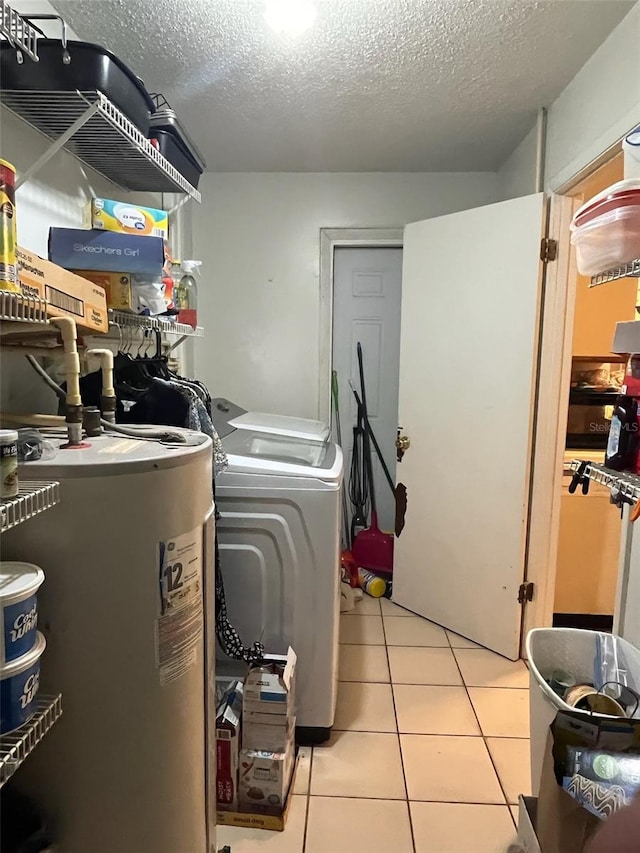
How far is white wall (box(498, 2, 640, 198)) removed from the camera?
1.64 m

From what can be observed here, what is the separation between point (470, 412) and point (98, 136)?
181 centimetres

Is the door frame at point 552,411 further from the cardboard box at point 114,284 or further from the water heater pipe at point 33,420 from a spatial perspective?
the water heater pipe at point 33,420

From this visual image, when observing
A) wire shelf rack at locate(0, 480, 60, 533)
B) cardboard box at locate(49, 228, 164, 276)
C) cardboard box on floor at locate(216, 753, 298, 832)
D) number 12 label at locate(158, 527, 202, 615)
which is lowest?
cardboard box on floor at locate(216, 753, 298, 832)

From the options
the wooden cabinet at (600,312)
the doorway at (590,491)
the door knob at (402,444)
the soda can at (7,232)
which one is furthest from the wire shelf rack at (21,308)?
the wooden cabinet at (600,312)

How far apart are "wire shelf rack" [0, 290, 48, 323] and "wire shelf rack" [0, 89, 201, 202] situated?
61 cm

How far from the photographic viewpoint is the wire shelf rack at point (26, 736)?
29.8 inches

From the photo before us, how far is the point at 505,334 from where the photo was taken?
2357mm

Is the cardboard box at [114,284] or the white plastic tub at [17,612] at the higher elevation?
the cardboard box at [114,284]

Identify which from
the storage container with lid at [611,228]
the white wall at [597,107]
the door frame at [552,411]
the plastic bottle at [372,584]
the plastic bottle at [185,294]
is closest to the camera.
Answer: the storage container with lid at [611,228]

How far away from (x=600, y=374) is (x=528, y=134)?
48.4 inches

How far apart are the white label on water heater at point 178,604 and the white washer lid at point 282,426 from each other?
1.21m

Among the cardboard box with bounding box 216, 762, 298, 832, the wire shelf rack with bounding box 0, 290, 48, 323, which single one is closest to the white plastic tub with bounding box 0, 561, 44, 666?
the wire shelf rack with bounding box 0, 290, 48, 323

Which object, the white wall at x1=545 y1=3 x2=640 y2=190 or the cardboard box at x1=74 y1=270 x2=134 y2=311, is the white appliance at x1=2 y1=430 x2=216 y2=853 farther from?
the white wall at x1=545 y1=3 x2=640 y2=190

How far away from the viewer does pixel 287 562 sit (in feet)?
5.83
